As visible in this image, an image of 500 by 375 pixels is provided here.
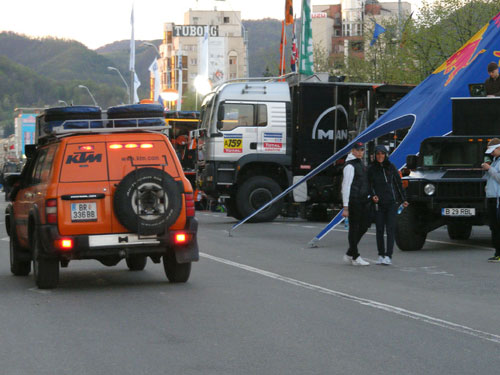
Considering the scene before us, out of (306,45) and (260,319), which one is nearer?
(260,319)

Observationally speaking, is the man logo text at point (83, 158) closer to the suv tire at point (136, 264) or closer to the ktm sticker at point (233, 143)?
the suv tire at point (136, 264)

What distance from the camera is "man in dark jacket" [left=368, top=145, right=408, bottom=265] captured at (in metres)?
15.4

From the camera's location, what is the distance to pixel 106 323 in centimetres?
946

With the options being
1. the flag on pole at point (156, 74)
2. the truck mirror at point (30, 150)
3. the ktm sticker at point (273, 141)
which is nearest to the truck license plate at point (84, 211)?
the truck mirror at point (30, 150)

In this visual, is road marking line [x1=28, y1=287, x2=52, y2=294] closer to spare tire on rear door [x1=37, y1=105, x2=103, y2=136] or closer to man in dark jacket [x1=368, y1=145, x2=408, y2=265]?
spare tire on rear door [x1=37, y1=105, x2=103, y2=136]

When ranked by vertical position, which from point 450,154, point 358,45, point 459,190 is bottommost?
point 459,190

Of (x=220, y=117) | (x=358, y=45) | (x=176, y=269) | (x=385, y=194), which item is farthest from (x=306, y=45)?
(x=358, y=45)

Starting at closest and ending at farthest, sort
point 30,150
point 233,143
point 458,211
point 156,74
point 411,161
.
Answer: point 30,150
point 458,211
point 411,161
point 233,143
point 156,74

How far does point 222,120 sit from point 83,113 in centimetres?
1477

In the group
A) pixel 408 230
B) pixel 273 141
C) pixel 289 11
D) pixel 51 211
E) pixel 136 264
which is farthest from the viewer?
pixel 289 11

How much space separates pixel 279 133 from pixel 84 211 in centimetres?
1651

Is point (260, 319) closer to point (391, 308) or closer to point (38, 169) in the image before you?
point (391, 308)

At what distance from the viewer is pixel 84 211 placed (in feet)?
38.8

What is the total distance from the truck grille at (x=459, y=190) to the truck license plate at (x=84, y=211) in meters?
7.69
